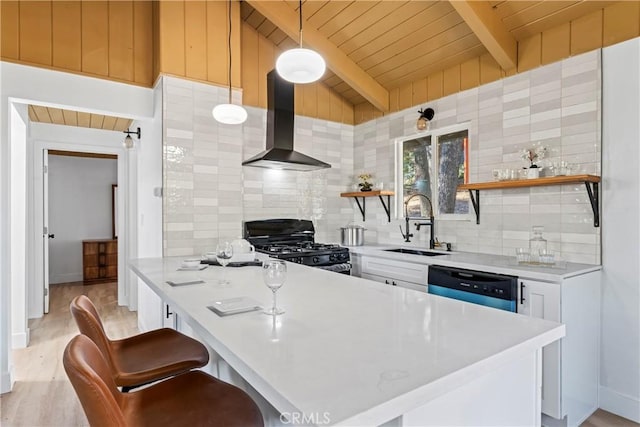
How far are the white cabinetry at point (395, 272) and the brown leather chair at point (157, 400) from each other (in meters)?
1.97

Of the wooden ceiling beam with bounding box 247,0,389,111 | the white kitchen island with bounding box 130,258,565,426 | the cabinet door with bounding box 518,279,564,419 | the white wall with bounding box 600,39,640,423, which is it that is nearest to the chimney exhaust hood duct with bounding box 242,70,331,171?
the wooden ceiling beam with bounding box 247,0,389,111

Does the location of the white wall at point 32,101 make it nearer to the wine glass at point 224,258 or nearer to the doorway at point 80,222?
the wine glass at point 224,258

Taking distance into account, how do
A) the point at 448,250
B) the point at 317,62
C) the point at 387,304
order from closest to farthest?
the point at 387,304 < the point at 317,62 < the point at 448,250

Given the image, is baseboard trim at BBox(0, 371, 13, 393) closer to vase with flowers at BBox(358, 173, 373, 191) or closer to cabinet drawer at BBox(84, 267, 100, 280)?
vase with flowers at BBox(358, 173, 373, 191)

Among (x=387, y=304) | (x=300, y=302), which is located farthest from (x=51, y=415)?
(x=387, y=304)

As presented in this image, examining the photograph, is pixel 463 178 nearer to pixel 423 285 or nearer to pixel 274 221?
pixel 423 285

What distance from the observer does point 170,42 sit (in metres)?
3.09

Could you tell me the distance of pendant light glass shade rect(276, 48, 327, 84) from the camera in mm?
1814

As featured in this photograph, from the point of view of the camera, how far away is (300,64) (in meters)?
1.83

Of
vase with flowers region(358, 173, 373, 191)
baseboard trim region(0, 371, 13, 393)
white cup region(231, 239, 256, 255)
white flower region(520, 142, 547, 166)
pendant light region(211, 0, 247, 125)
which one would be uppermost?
pendant light region(211, 0, 247, 125)

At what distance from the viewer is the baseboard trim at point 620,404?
2246mm

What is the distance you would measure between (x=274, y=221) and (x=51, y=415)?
237 cm

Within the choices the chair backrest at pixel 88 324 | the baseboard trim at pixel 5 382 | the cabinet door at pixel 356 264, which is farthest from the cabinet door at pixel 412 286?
the baseboard trim at pixel 5 382

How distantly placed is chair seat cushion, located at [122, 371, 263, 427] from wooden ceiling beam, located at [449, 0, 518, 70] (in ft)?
8.81
